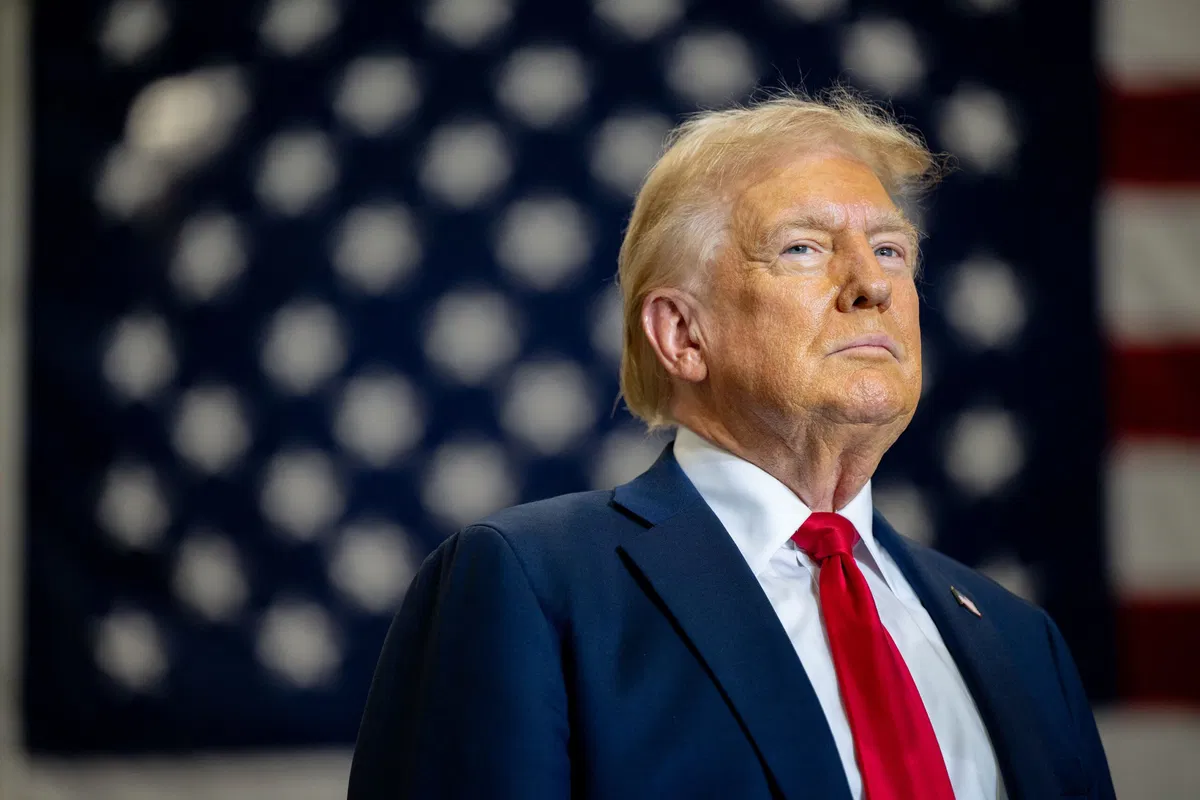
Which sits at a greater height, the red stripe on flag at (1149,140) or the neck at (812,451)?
the red stripe on flag at (1149,140)

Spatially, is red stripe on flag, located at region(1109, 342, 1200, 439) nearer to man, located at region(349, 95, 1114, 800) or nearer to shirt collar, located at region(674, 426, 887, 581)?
man, located at region(349, 95, 1114, 800)

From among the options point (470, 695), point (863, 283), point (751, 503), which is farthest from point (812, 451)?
point (470, 695)

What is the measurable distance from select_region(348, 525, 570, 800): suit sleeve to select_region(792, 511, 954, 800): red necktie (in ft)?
0.97

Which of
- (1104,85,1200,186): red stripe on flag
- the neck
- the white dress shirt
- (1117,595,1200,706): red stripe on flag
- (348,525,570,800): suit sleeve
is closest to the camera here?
(348,525,570,800): suit sleeve

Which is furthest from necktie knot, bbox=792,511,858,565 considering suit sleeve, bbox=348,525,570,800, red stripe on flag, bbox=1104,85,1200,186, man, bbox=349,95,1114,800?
red stripe on flag, bbox=1104,85,1200,186

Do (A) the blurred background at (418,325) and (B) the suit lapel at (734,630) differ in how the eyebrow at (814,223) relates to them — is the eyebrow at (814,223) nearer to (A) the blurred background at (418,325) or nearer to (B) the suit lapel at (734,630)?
(B) the suit lapel at (734,630)

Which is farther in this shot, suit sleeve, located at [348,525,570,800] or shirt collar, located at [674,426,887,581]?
shirt collar, located at [674,426,887,581]

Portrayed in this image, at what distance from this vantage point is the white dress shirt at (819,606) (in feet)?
4.10

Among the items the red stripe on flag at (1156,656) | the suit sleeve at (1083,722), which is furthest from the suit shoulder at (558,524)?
the red stripe on flag at (1156,656)

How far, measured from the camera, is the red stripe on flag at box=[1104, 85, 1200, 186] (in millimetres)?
2594

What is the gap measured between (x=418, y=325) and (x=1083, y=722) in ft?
5.18

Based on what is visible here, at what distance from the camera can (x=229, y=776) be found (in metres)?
2.50

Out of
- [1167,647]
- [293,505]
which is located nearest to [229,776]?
[293,505]

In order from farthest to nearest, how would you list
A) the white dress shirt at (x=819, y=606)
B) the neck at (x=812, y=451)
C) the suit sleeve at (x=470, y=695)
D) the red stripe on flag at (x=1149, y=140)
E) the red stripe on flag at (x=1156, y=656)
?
1. the red stripe on flag at (x=1149, y=140)
2. the red stripe on flag at (x=1156, y=656)
3. the neck at (x=812, y=451)
4. the white dress shirt at (x=819, y=606)
5. the suit sleeve at (x=470, y=695)
